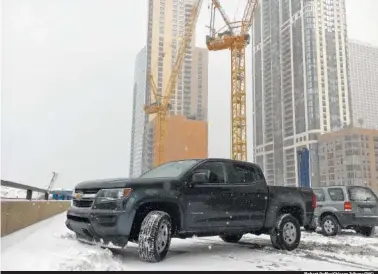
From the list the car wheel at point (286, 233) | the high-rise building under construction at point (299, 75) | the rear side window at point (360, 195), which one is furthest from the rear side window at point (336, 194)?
the high-rise building under construction at point (299, 75)

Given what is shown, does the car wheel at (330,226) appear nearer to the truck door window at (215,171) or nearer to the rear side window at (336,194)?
the rear side window at (336,194)

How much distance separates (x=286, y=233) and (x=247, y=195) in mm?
1326

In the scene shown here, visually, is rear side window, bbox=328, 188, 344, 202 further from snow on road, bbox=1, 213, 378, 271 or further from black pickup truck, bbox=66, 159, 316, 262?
black pickup truck, bbox=66, 159, 316, 262

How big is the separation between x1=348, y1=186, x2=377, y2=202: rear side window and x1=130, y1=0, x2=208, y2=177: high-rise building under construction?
95456 millimetres

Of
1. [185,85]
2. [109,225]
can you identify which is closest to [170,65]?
[185,85]

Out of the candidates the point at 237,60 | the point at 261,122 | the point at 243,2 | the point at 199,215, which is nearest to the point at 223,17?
the point at 243,2

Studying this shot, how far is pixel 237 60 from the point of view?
54750 mm

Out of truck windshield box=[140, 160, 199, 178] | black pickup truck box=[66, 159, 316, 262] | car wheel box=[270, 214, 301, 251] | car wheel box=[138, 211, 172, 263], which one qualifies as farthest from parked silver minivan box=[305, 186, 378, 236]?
car wheel box=[138, 211, 172, 263]

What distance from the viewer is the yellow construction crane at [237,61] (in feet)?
171

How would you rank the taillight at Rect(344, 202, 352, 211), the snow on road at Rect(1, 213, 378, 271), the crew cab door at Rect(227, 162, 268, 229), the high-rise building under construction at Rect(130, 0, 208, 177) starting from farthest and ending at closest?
the high-rise building under construction at Rect(130, 0, 208, 177) < the taillight at Rect(344, 202, 352, 211) < the crew cab door at Rect(227, 162, 268, 229) < the snow on road at Rect(1, 213, 378, 271)

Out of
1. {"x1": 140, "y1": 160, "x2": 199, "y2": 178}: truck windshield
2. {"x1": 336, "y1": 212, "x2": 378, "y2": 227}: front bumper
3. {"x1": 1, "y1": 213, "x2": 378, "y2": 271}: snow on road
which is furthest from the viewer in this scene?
{"x1": 336, "y1": 212, "x2": 378, "y2": 227}: front bumper

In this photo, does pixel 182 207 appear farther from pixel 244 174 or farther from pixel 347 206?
pixel 347 206

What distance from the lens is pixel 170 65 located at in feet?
368

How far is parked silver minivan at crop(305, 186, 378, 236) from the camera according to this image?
10.8 meters
